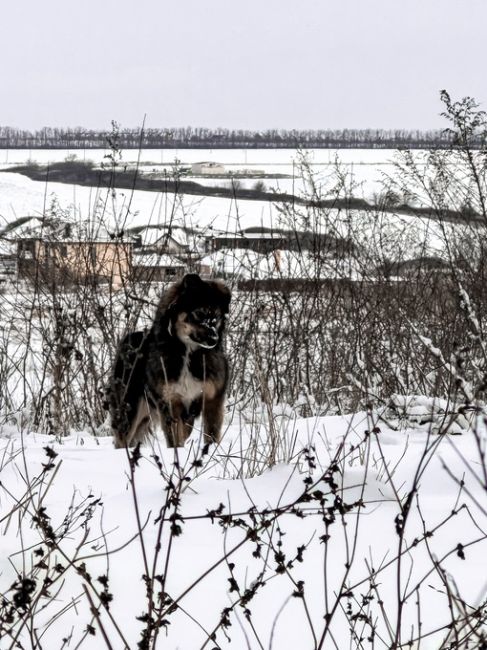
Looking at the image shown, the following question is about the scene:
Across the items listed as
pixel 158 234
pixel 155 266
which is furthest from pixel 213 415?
pixel 158 234

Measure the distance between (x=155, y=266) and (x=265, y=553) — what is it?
5.00 m

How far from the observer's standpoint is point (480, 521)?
2.71 meters

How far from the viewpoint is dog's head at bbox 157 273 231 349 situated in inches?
→ 194

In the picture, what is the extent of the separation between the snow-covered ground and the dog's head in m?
1.50

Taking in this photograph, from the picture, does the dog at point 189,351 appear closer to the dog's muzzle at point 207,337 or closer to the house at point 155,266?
the dog's muzzle at point 207,337

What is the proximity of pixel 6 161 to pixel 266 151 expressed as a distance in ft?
33.2

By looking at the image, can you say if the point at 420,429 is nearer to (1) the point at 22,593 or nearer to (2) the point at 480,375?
(2) the point at 480,375

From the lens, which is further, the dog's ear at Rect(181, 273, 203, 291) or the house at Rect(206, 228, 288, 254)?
the house at Rect(206, 228, 288, 254)

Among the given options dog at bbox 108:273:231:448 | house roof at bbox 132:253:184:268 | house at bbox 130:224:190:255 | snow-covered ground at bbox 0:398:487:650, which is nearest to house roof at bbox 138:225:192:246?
house at bbox 130:224:190:255

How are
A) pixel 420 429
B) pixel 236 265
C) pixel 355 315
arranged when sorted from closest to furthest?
pixel 420 429 → pixel 355 315 → pixel 236 265

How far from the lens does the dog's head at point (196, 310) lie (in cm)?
493

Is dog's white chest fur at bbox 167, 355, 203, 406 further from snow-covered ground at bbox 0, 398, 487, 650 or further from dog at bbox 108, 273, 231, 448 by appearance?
snow-covered ground at bbox 0, 398, 487, 650

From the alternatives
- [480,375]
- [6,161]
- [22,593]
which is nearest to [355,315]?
[480,375]

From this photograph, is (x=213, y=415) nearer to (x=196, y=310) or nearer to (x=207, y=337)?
(x=207, y=337)
